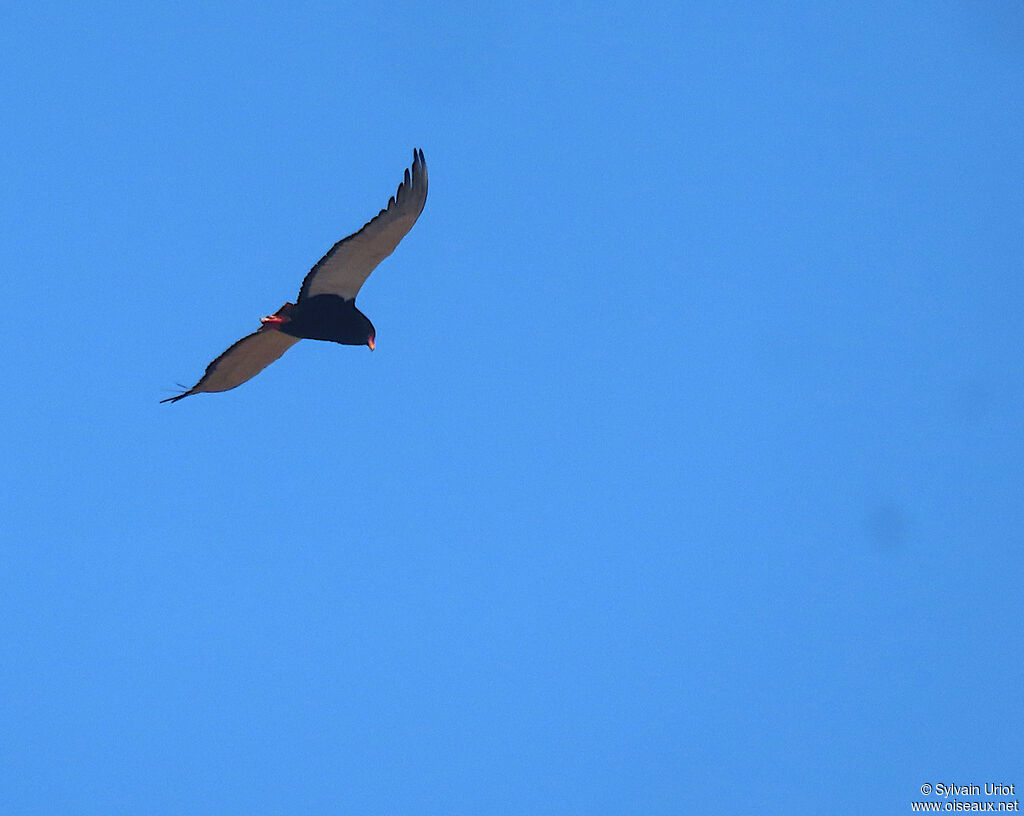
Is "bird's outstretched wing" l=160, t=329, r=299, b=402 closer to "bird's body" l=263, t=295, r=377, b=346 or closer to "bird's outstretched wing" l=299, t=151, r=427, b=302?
"bird's body" l=263, t=295, r=377, b=346

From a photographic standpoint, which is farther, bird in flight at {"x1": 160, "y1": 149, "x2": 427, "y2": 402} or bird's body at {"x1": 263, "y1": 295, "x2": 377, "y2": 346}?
bird's body at {"x1": 263, "y1": 295, "x2": 377, "y2": 346}

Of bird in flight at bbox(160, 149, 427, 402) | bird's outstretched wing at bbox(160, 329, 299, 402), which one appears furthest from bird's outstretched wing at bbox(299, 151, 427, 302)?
bird's outstretched wing at bbox(160, 329, 299, 402)

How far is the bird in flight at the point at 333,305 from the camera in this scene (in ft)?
62.3

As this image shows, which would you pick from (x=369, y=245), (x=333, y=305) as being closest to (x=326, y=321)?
(x=333, y=305)

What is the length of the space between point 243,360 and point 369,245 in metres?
3.91

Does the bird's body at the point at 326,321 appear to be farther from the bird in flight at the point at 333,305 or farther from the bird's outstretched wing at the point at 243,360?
the bird's outstretched wing at the point at 243,360

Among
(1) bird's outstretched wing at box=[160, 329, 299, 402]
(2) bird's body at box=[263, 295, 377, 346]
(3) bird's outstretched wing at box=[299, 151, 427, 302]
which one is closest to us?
(3) bird's outstretched wing at box=[299, 151, 427, 302]

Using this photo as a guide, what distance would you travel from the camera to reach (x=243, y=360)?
855 inches

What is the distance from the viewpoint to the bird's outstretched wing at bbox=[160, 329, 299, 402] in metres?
21.1

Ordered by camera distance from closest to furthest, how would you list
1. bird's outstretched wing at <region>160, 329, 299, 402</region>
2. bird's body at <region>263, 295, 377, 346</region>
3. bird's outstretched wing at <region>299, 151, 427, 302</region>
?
bird's outstretched wing at <region>299, 151, 427, 302</region>, bird's body at <region>263, 295, 377, 346</region>, bird's outstretched wing at <region>160, 329, 299, 402</region>

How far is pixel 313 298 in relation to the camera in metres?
20.5

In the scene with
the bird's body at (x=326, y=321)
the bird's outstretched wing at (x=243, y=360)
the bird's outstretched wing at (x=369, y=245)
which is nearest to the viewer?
the bird's outstretched wing at (x=369, y=245)

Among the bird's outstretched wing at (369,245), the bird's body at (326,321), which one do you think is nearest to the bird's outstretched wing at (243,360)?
the bird's body at (326,321)

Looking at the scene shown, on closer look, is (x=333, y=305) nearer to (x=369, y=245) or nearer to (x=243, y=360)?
(x=369, y=245)
